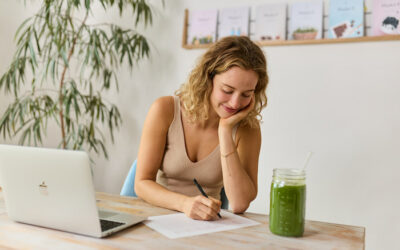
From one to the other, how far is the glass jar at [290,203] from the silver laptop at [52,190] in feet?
1.23

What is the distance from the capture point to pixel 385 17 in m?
1.91

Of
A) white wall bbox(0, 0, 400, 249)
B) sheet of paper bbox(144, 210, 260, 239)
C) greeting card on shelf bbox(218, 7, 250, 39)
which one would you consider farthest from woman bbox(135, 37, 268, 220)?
greeting card on shelf bbox(218, 7, 250, 39)

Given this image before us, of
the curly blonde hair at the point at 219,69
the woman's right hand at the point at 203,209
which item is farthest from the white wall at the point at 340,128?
the woman's right hand at the point at 203,209

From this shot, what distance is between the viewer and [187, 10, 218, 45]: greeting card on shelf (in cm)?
233

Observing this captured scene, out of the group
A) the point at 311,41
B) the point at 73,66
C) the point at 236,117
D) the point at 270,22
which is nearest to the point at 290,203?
the point at 236,117

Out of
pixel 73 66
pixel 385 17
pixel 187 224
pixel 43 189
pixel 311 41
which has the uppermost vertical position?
pixel 385 17

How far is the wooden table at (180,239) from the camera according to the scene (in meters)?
0.80

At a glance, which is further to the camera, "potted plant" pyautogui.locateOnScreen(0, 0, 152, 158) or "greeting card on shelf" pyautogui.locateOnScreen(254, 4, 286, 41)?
"potted plant" pyautogui.locateOnScreen(0, 0, 152, 158)

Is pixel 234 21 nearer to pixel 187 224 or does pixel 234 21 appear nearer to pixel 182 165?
pixel 182 165

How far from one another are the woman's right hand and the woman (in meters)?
0.14

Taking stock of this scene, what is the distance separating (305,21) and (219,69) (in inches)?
40.3

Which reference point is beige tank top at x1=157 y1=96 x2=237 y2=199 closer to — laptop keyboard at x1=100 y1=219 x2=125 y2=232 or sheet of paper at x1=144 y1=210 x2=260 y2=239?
sheet of paper at x1=144 y1=210 x2=260 y2=239

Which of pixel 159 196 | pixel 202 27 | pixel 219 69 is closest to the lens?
pixel 159 196

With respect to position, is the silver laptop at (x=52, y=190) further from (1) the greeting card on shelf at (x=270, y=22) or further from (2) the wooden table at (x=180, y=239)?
(1) the greeting card on shelf at (x=270, y=22)
